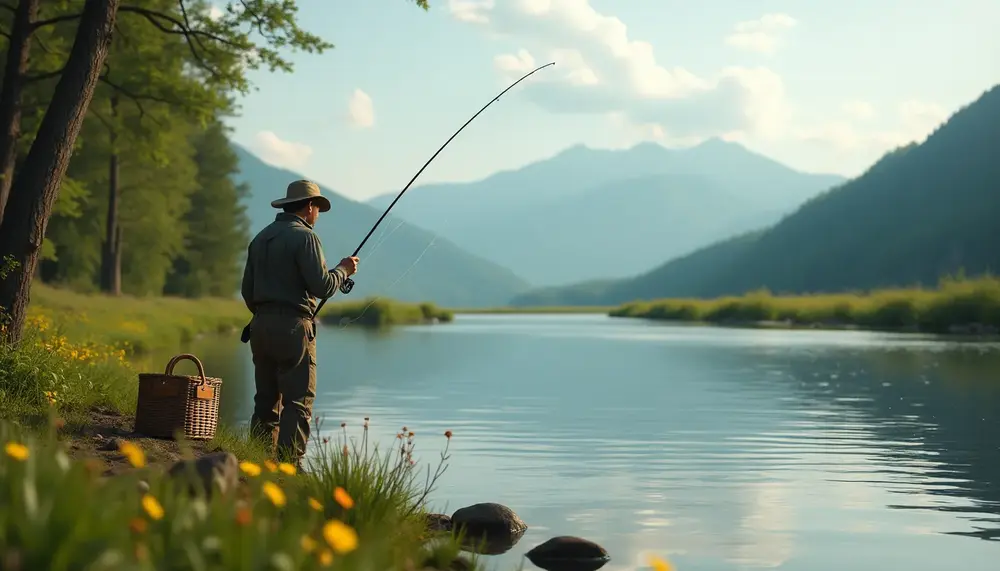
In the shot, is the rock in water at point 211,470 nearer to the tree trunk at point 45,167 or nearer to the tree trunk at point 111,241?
the tree trunk at point 45,167

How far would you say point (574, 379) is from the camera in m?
23.9

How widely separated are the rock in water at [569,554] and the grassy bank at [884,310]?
42476 millimetres

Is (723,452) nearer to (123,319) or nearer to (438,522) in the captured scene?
(438,522)

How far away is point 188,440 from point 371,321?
177 ft

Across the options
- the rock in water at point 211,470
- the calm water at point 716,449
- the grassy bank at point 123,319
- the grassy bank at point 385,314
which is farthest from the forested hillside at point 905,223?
the rock in water at point 211,470

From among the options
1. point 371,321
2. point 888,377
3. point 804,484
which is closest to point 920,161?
point 371,321

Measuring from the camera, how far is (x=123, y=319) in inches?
1105

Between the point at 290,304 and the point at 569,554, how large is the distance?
269 cm

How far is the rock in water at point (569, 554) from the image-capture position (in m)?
7.20

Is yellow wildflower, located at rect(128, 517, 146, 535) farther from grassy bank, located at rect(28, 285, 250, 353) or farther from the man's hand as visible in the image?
grassy bank, located at rect(28, 285, 250, 353)

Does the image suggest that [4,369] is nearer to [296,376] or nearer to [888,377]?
[296,376]

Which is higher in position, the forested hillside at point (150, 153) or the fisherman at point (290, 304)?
the forested hillside at point (150, 153)

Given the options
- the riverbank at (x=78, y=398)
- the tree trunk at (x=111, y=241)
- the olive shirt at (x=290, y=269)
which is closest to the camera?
A: the olive shirt at (x=290, y=269)

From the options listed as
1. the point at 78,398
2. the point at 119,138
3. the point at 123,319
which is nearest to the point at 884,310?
the point at 123,319
